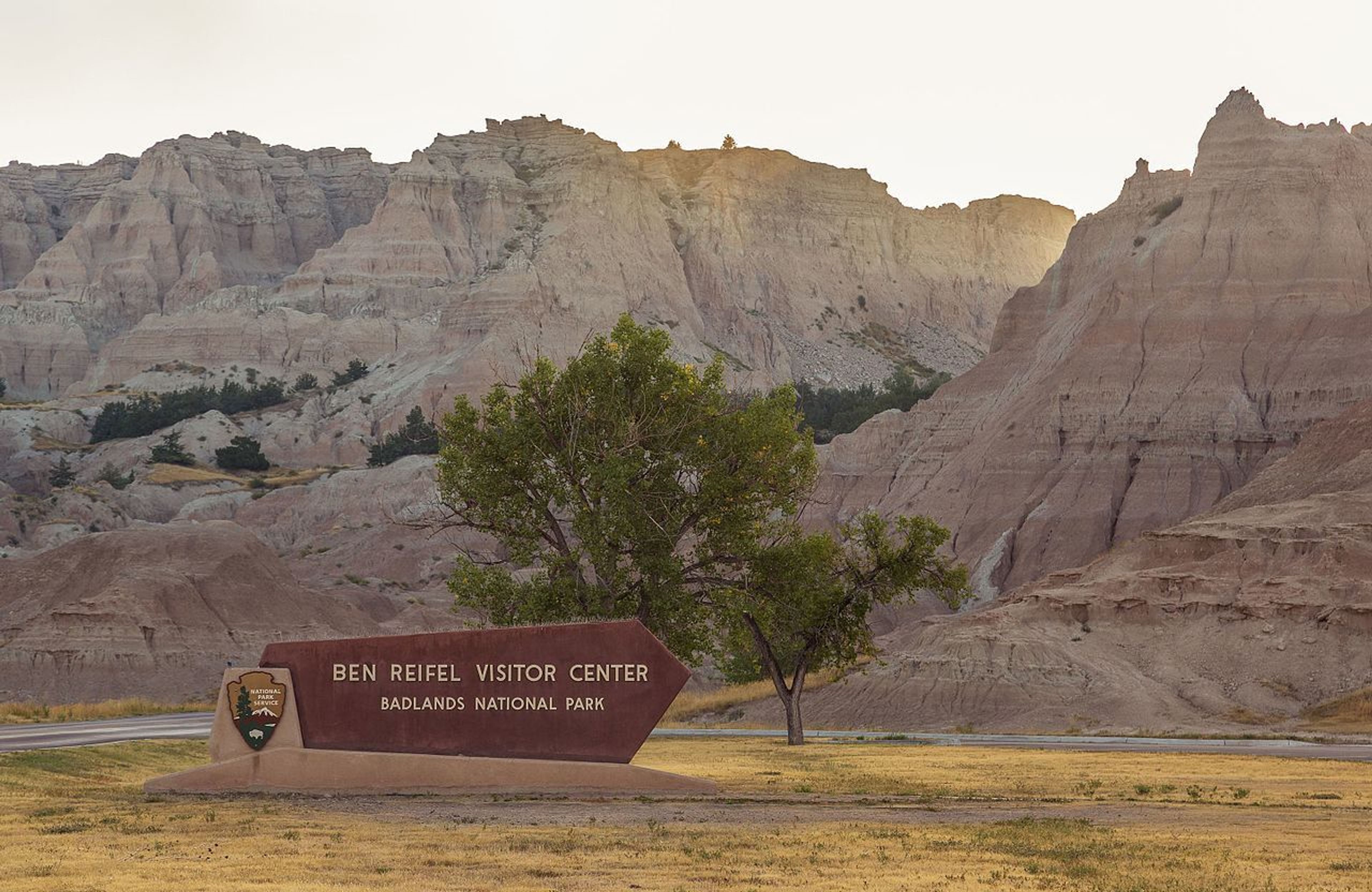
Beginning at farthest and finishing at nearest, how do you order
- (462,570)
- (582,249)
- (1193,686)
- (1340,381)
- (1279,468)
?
1. (582,249)
2. (1340,381)
3. (1279,468)
4. (1193,686)
5. (462,570)

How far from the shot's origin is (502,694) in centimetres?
2869

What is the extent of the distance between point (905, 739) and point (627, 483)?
54.5 ft

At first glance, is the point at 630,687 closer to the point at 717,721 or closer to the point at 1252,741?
the point at 1252,741

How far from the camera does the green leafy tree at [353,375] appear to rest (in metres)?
183

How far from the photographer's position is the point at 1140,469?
9756 cm

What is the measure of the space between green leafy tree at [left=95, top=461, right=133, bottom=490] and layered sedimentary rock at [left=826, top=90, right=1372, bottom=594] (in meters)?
65.4

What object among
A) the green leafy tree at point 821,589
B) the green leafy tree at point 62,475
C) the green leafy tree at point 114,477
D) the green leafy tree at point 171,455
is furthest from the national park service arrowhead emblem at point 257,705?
the green leafy tree at point 171,455

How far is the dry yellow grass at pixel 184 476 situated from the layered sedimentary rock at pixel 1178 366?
204 ft

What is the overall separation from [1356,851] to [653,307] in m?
180

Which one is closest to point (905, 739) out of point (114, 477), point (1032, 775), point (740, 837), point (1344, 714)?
point (1344, 714)

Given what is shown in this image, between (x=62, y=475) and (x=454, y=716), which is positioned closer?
(x=454, y=716)

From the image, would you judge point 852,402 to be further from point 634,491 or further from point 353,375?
point 634,491

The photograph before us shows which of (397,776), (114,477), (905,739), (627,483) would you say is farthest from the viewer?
(114,477)

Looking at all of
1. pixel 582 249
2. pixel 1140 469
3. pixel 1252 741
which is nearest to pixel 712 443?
pixel 1252 741
